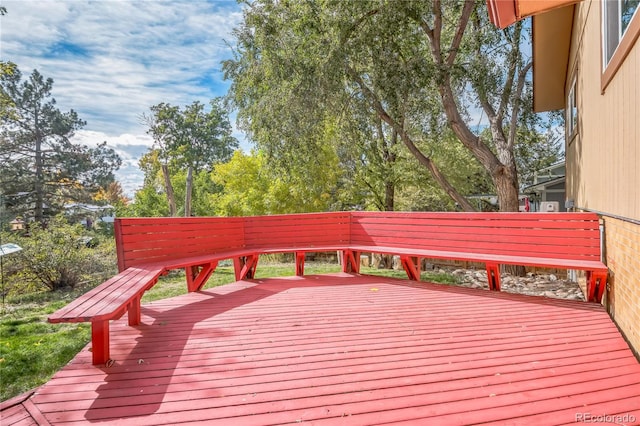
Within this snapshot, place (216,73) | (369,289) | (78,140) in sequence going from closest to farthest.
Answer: (369,289) → (216,73) → (78,140)

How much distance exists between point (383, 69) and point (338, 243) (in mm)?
3385

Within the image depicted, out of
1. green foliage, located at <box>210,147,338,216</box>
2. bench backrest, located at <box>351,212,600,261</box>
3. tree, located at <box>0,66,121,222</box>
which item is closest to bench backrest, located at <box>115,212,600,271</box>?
bench backrest, located at <box>351,212,600,261</box>

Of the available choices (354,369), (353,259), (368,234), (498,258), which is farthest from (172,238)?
(498,258)

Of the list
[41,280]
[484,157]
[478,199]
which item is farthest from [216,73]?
[478,199]

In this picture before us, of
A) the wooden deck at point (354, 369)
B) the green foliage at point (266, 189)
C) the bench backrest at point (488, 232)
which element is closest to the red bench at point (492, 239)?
the bench backrest at point (488, 232)

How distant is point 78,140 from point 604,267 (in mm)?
25127

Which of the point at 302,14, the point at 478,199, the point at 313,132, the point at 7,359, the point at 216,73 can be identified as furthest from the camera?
the point at 478,199

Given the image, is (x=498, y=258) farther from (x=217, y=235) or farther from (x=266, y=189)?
(x=266, y=189)

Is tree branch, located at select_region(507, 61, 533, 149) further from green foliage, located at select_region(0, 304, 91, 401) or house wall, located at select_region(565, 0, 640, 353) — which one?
green foliage, located at select_region(0, 304, 91, 401)

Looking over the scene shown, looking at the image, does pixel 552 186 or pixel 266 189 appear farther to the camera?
pixel 552 186

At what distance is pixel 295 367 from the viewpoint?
2.67m

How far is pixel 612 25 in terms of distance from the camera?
143 inches

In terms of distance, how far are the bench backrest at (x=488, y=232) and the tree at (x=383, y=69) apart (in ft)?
8.23

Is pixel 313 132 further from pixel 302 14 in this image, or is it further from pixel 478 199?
pixel 478 199
